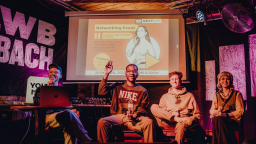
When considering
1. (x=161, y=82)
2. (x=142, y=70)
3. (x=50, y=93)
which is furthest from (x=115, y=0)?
(x=50, y=93)

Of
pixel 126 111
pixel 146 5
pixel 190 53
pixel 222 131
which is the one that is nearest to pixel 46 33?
pixel 146 5

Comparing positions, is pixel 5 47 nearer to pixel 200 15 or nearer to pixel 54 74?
pixel 54 74

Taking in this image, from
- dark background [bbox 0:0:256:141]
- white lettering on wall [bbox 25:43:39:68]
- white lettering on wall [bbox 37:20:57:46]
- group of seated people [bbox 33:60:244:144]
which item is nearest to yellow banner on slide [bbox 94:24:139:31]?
dark background [bbox 0:0:256:141]

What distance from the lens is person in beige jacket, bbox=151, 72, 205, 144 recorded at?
2.96 m

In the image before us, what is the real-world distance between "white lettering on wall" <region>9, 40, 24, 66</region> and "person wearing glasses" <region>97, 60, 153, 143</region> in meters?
2.01

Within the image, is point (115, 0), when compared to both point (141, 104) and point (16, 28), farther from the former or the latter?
point (141, 104)

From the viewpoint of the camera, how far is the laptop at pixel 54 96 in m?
2.57

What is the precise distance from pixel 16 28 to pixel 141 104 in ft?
9.74

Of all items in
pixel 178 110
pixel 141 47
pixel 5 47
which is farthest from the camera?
pixel 141 47

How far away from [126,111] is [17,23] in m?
2.89

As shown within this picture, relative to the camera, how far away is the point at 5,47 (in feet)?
12.7

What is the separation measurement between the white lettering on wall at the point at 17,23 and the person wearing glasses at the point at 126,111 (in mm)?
2176

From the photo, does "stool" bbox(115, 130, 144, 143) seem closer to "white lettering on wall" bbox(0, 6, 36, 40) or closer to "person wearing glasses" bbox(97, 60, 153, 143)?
"person wearing glasses" bbox(97, 60, 153, 143)

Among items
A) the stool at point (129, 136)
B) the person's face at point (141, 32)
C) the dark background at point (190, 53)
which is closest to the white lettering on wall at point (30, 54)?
the dark background at point (190, 53)
